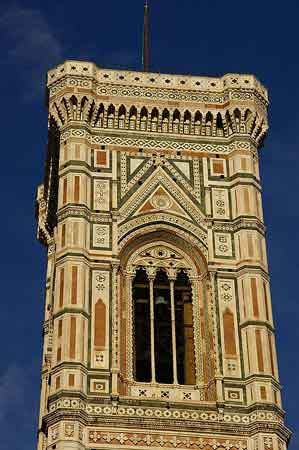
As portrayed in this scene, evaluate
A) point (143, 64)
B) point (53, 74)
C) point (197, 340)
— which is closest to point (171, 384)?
point (197, 340)

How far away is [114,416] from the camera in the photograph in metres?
21.8

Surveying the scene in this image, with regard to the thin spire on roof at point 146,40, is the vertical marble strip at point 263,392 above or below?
below

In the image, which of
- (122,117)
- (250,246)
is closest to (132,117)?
(122,117)

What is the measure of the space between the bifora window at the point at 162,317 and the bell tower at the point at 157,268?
2cm

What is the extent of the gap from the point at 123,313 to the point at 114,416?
7.47ft

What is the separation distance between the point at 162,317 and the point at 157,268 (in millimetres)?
951

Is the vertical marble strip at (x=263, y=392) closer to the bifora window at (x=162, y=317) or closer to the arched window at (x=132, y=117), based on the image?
the bifora window at (x=162, y=317)

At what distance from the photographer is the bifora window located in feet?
75.9

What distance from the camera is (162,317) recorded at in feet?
78.5

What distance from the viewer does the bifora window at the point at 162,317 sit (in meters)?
23.1

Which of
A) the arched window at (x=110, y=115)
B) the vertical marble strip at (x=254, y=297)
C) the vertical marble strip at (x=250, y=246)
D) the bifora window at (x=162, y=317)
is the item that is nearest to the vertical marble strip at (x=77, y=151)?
the arched window at (x=110, y=115)

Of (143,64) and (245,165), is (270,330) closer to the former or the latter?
(245,165)

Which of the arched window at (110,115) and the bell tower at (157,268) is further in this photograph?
the arched window at (110,115)

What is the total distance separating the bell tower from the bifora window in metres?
0.02
